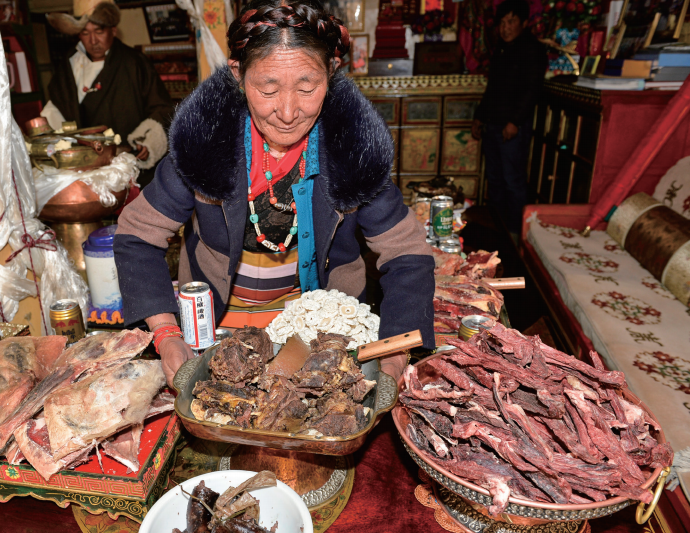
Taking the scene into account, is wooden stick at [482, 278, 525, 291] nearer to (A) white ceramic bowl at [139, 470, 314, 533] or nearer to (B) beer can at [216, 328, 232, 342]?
(B) beer can at [216, 328, 232, 342]

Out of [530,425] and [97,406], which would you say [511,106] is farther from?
[97,406]

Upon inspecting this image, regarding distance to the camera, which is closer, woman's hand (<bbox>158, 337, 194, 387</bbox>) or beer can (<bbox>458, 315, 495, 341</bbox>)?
woman's hand (<bbox>158, 337, 194, 387</bbox>)

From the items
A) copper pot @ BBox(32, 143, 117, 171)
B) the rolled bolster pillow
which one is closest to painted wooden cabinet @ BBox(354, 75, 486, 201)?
the rolled bolster pillow

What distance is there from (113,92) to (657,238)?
4.13 meters

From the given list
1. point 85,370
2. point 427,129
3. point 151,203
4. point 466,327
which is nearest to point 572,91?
point 427,129

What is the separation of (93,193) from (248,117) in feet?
3.73

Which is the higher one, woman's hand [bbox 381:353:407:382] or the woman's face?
the woman's face

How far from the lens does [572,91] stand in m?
4.65

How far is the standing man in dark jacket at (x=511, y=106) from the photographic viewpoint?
5270 mm

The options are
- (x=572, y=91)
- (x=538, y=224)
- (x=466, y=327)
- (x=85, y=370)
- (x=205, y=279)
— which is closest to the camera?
(x=85, y=370)

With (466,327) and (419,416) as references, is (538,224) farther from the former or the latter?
(419,416)

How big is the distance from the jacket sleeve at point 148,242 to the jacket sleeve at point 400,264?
596mm

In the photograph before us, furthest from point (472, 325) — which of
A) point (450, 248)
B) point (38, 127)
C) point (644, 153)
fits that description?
point (644, 153)

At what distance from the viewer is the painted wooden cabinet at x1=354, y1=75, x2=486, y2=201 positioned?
6641 millimetres
